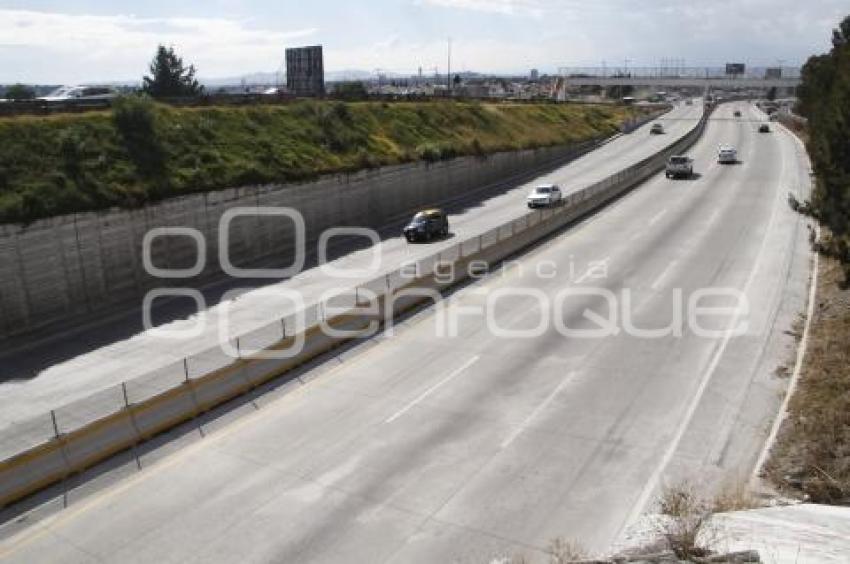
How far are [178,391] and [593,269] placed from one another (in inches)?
717

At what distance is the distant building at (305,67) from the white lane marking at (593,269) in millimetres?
94278

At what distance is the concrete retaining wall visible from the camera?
26266 millimetres

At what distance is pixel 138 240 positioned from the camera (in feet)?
101

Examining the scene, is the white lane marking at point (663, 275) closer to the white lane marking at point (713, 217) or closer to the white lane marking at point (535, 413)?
the white lane marking at point (713, 217)

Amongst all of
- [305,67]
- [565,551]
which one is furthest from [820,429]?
[305,67]

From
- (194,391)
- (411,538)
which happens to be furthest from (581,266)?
(411,538)

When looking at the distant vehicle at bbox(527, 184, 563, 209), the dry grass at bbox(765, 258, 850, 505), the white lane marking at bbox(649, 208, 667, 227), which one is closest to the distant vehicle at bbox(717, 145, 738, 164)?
the distant vehicle at bbox(527, 184, 563, 209)

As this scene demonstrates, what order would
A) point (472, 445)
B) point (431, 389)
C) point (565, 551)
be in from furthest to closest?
point (431, 389) → point (472, 445) → point (565, 551)

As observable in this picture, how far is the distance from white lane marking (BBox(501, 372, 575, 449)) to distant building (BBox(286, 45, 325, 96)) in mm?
106273

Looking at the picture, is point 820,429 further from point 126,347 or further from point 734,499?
point 126,347

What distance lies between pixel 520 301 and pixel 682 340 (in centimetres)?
621

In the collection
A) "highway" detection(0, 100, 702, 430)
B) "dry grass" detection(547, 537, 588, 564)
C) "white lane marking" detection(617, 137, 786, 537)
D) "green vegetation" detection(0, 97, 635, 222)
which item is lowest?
"highway" detection(0, 100, 702, 430)

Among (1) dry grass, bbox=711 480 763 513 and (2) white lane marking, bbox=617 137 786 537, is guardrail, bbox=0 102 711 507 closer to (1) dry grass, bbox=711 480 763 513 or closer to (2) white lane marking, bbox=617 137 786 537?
(2) white lane marking, bbox=617 137 786 537

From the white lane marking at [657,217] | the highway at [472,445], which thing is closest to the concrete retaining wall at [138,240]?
the highway at [472,445]
